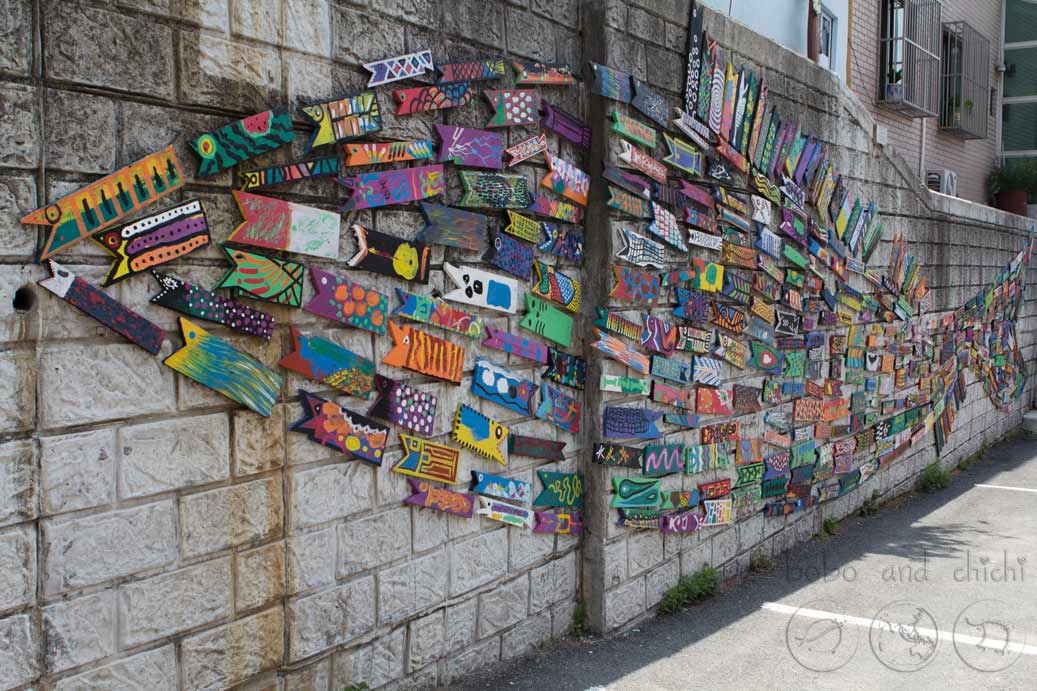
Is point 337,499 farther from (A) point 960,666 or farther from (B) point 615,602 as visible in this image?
(A) point 960,666

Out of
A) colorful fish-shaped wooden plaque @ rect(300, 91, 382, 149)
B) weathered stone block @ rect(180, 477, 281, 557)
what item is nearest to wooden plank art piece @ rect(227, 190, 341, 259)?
colorful fish-shaped wooden plaque @ rect(300, 91, 382, 149)

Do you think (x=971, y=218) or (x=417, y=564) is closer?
(x=417, y=564)

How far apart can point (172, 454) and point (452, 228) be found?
5.27 feet

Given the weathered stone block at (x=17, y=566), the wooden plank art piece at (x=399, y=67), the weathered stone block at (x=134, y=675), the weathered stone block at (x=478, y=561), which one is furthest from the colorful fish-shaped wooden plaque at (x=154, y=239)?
the weathered stone block at (x=478, y=561)

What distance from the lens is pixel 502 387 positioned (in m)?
4.58

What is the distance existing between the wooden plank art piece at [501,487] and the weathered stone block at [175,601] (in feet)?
4.45

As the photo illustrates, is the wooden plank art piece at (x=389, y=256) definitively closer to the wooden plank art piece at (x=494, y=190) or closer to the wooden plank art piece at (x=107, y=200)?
the wooden plank art piece at (x=494, y=190)

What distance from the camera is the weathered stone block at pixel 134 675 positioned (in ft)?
9.71

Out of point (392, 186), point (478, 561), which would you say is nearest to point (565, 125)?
point (392, 186)

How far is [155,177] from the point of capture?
308 cm

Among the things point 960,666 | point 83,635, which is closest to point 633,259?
point 960,666

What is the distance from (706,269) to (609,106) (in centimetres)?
138

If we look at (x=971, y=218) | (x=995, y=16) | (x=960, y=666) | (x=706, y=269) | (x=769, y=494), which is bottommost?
(x=960, y=666)

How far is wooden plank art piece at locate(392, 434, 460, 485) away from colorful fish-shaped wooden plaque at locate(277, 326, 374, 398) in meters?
0.35
